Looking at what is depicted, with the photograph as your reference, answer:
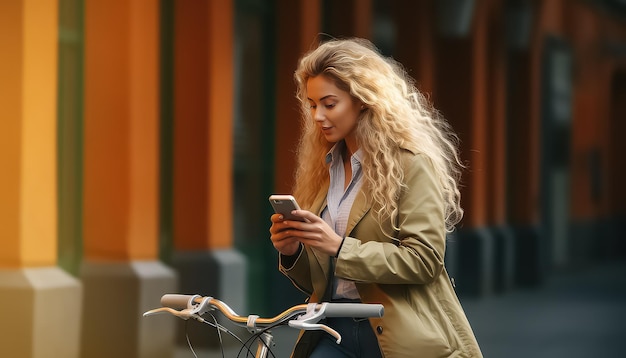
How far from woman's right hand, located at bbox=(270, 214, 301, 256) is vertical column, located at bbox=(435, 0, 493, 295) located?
12591mm

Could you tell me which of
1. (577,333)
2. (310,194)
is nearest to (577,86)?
(577,333)

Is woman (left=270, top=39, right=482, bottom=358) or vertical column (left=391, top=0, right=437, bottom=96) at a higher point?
vertical column (left=391, top=0, right=437, bottom=96)

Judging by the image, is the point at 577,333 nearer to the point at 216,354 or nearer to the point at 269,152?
the point at 269,152

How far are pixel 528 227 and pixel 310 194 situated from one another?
1324cm

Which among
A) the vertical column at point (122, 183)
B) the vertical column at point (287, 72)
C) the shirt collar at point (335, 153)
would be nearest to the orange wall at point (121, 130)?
the vertical column at point (122, 183)

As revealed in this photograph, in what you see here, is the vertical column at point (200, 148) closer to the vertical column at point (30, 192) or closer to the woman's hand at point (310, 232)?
the vertical column at point (30, 192)

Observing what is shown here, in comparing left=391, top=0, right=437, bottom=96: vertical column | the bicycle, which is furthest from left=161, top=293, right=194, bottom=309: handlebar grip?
left=391, top=0, right=437, bottom=96: vertical column

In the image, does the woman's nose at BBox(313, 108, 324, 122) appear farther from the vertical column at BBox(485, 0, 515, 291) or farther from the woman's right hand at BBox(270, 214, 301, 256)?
the vertical column at BBox(485, 0, 515, 291)

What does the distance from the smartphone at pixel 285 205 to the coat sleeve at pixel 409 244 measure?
182 mm

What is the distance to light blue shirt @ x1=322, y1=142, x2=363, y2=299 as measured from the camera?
3.67m

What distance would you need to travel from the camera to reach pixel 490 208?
17516 millimetres

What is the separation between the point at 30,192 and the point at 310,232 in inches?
177

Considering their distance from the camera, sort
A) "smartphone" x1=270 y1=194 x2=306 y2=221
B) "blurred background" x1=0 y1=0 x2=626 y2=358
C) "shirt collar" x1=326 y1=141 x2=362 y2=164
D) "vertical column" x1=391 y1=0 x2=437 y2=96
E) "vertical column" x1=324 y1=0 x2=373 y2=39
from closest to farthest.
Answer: "smartphone" x1=270 y1=194 x2=306 y2=221 < "shirt collar" x1=326 y1=141 x2=362 y2=164 < "blurred background" x1=0 y1=0 x2=626 y2=358 < "vertical column" x1=324 y1=0 x2=373 y2=39 < "vertical column" x1=391 y1=0 x2=437 y2=96

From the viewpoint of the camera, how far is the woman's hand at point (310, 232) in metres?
3.38
